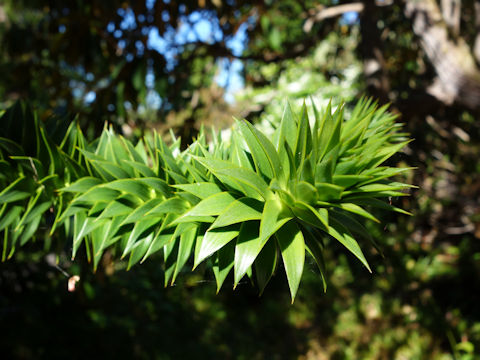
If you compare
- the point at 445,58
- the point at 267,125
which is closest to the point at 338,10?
the point at 445,58

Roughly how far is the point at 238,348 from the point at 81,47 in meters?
4.04

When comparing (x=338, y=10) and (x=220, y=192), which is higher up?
(x=338, y=10)

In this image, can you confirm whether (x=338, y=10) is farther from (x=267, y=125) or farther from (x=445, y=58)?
(x=267, y=125)

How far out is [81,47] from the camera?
113 inches

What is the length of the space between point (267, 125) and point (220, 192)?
1297 millimetres

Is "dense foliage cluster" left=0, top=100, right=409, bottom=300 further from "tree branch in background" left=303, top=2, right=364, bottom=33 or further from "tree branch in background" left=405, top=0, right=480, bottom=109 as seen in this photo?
"tree branch in background" left=303, top=2, right=364, bottom=33

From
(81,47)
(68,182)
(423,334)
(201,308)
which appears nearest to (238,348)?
(201,308)

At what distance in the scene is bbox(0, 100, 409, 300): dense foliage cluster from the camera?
79cm

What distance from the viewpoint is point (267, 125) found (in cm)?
210

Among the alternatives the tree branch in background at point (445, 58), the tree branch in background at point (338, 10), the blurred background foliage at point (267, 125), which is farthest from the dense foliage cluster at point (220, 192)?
the tree branch in background at point (338, 10)

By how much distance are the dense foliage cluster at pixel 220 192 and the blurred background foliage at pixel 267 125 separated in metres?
0.27

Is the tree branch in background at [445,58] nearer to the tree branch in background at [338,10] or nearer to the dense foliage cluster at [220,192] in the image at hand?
the tree branch in background at [338,10]

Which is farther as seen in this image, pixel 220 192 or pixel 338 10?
pixel 338 10

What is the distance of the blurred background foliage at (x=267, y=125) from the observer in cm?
268
